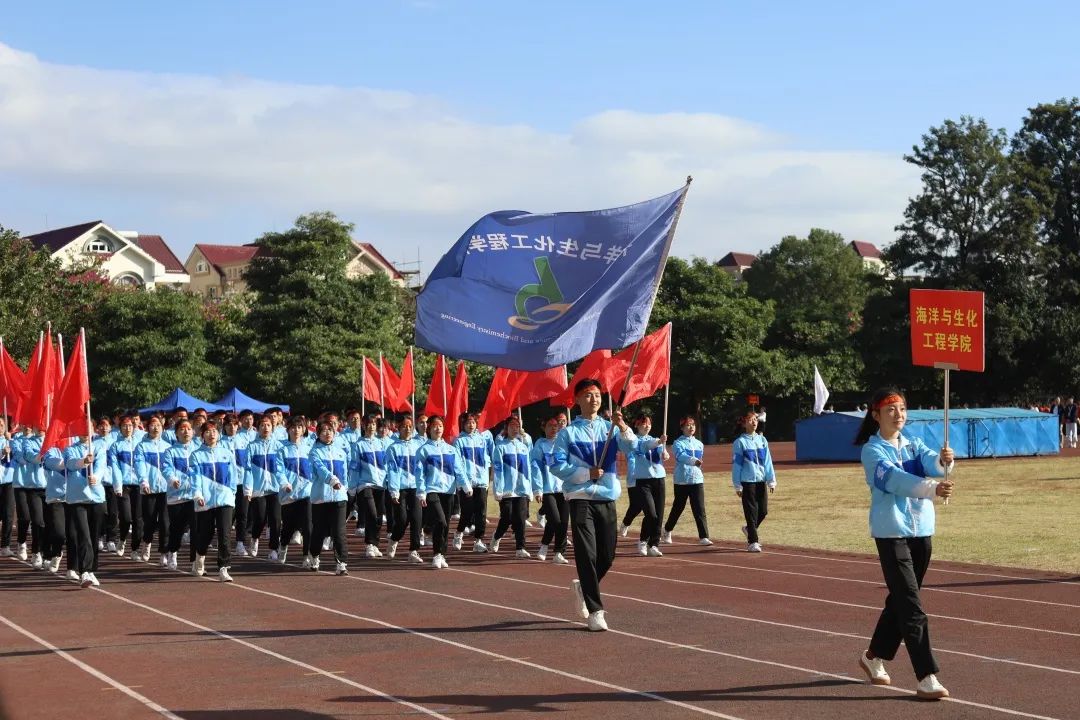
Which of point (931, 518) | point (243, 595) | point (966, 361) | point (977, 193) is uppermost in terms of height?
point (977, 193)

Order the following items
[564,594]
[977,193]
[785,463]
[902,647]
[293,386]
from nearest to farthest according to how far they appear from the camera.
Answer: [902,647] < [564,594] < [785,463] < [293,386] < [977,193]

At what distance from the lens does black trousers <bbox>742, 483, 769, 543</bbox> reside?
1786 centimetres

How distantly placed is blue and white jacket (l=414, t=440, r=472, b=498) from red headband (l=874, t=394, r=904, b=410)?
30.2 ft

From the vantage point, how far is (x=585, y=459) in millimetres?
11328

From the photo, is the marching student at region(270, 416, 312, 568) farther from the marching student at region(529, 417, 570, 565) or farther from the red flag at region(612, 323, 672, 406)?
the red flag at region(612, 323, 672, 406)

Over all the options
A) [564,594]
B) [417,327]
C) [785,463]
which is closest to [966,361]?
[417,327]

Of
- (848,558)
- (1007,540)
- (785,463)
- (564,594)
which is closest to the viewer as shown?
(564,594)

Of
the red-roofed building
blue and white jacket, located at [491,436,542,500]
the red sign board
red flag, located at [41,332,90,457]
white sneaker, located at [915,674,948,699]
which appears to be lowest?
white sneaker, located at [915,674,948,699]

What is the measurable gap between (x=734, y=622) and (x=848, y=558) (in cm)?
566

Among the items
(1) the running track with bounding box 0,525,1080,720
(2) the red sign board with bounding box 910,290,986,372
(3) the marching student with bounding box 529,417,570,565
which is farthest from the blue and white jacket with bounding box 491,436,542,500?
(2) the red sign board with bounding box 910,290,986,372

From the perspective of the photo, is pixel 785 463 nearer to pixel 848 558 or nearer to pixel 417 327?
pixel 848 558

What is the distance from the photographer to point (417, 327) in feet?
38.2

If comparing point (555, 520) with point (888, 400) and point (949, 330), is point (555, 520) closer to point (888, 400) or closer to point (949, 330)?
point (949, 330)

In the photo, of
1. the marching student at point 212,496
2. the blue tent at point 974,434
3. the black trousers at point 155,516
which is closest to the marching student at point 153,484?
the black trousers at point 155,516
